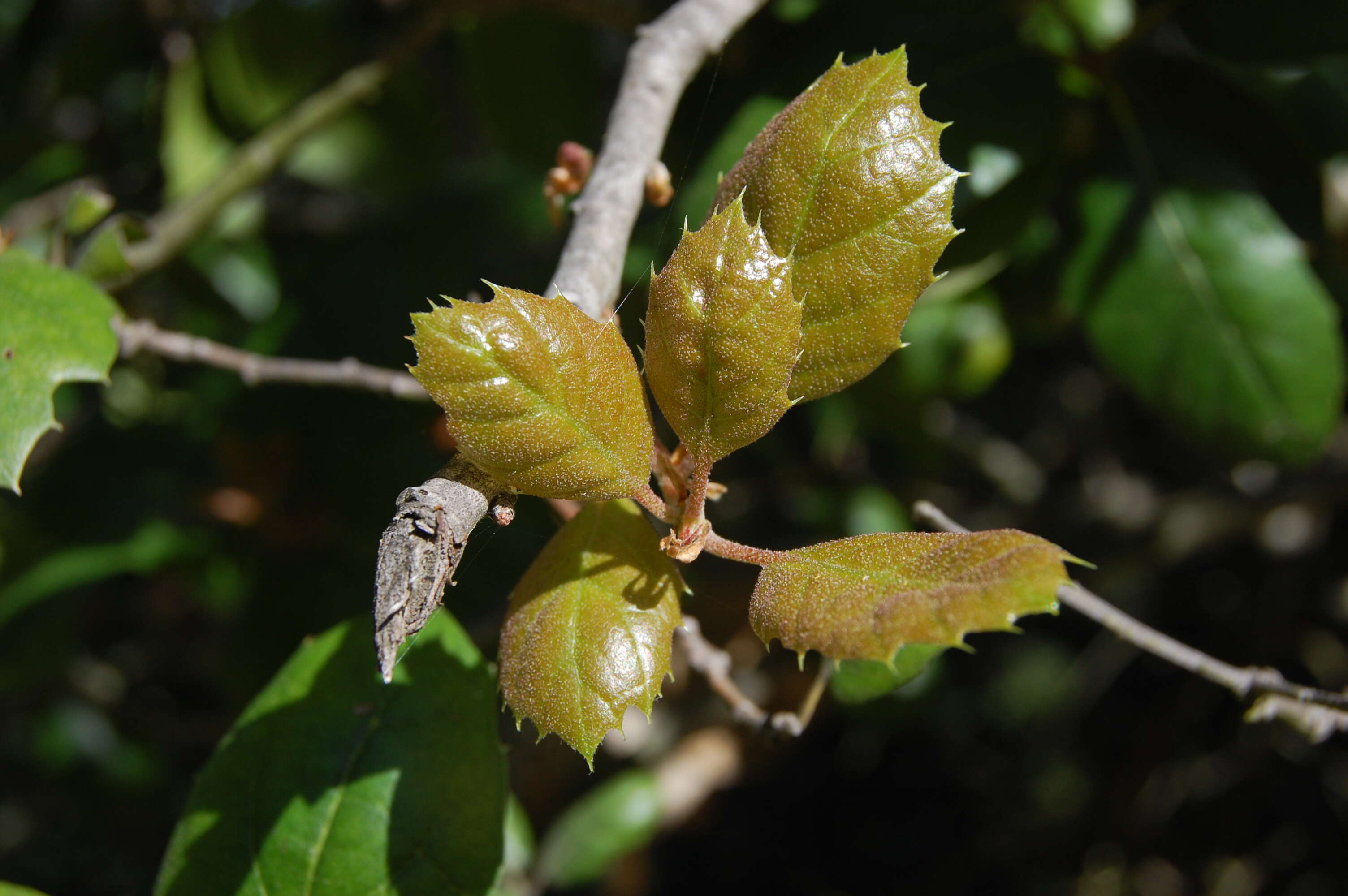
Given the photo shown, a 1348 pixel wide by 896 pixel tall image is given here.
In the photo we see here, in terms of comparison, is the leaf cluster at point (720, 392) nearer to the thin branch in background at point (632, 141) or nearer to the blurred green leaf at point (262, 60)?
the thin branch in background at point (632, 141)

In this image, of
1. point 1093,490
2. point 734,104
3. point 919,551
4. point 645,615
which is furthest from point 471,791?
point 1093,490

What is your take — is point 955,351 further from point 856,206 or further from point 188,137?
point 188,137

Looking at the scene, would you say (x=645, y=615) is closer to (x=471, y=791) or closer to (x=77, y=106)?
(x=471, y=791)

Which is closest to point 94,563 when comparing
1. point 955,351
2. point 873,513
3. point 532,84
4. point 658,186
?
point 532,84

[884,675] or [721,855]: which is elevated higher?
[884,675]

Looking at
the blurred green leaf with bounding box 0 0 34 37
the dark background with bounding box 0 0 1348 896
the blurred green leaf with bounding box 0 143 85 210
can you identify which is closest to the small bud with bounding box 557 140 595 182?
the dark background with bounding box 0 0 1348 896

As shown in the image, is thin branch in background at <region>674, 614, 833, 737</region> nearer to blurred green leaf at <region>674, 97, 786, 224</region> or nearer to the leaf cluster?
the leaf cluster
